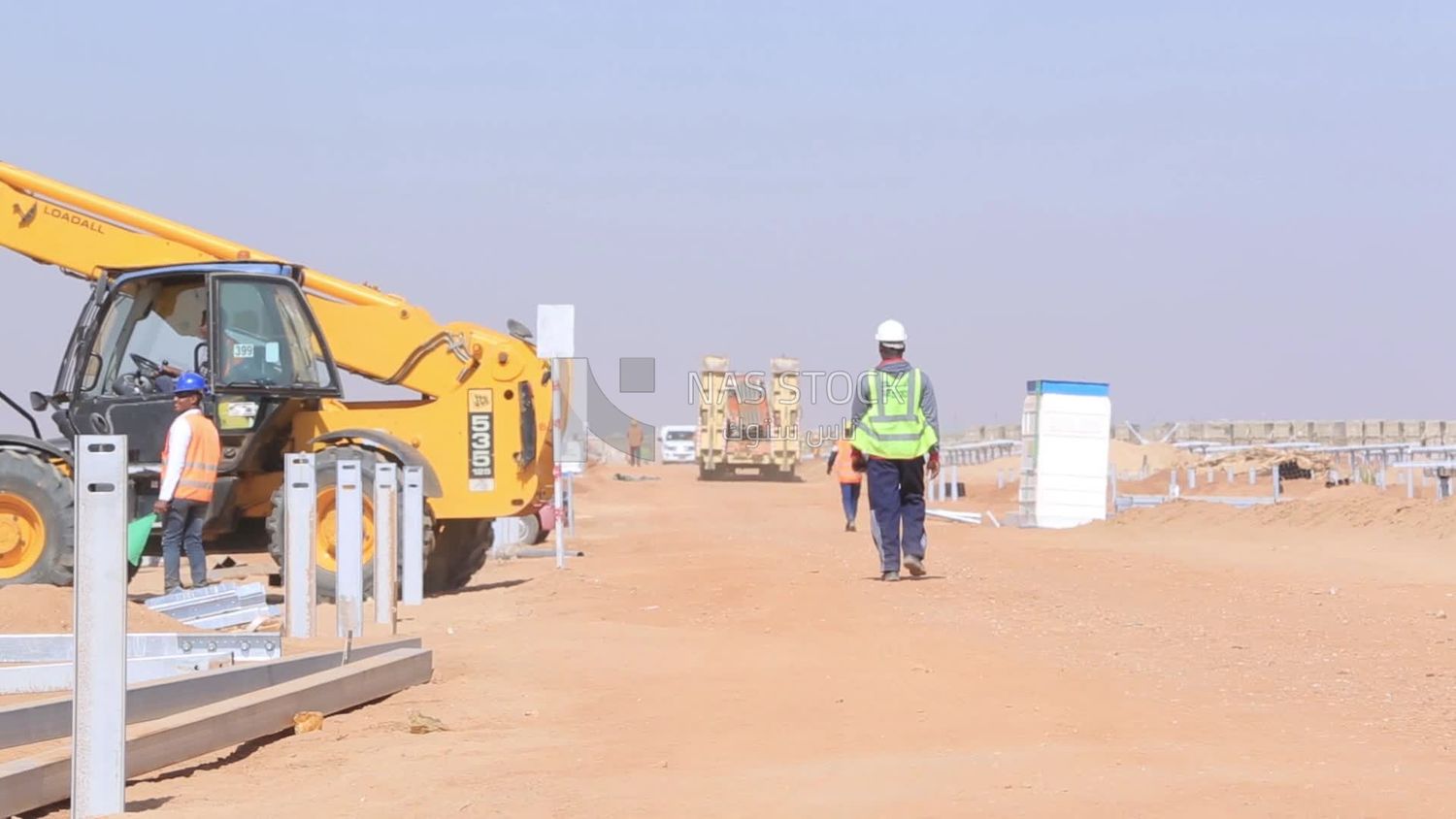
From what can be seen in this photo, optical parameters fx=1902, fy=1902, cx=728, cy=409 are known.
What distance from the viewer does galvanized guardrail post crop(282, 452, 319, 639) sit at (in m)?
11.1

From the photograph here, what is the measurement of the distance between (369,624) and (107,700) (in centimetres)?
698

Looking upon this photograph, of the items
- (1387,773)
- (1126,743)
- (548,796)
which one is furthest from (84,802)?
(1387,773)

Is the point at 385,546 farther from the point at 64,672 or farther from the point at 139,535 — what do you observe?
the point at 139,535

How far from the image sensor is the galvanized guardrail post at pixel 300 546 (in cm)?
1107

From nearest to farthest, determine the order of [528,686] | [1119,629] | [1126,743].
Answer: [1126,743] < [528,686] < [1119,629]

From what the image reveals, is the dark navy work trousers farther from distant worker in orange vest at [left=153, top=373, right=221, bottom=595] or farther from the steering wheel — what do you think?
the steering wheel

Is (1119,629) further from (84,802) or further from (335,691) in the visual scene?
(84,802)

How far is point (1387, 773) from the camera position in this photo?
21.1ft

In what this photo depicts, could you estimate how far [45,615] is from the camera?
37.6 ft

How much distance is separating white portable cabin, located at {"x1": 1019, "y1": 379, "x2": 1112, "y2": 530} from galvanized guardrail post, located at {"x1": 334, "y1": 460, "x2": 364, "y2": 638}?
682 inches

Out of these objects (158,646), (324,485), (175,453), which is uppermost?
(175,453)

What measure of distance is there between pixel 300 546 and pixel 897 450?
5.78m

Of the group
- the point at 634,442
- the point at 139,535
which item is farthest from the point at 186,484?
the point at 634,442

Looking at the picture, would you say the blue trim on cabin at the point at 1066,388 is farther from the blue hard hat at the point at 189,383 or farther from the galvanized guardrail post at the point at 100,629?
the galvanized guardrail post at the point at 100,629
